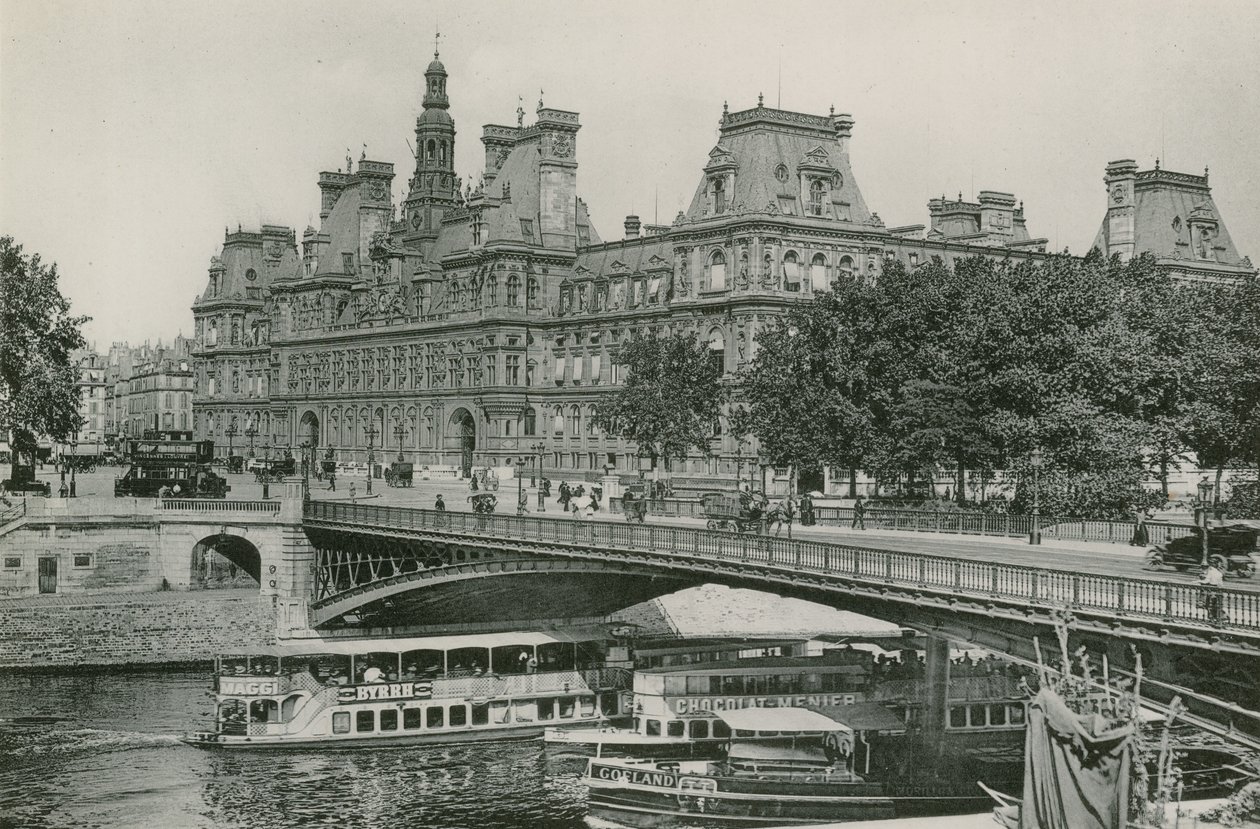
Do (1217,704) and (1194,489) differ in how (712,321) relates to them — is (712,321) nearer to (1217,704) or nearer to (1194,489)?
(1194,489)

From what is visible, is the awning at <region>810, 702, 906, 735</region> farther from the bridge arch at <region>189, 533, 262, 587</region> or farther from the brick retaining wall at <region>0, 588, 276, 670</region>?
the bridge arch at <region>189, 533, 262, 587</region>

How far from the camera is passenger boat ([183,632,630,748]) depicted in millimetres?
47688

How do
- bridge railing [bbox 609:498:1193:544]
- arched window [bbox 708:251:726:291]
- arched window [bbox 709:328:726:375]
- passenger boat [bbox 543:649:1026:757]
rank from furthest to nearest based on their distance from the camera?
1. arched window [bbox 708:251:726:291]
2. arched window [bbox 709:328:726:375]
3. bridge railing [bbox 609:498:1193:544]
4. passenger boat [bbox 543:649:1026:757]

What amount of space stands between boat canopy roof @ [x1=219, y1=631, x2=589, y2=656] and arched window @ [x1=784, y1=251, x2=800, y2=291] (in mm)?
34906

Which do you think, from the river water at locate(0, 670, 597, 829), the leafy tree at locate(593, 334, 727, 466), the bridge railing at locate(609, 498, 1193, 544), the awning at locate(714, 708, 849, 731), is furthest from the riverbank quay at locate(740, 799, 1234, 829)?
the leafy tree at locate(593, 334, 727, 466)

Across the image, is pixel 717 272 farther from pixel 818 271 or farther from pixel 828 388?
pixel 828 388

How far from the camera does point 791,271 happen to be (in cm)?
8250

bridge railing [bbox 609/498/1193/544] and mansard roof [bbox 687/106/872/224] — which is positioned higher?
mansard roof [bbox 687/106/872/224]

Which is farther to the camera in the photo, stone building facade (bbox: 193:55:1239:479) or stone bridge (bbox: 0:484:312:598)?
stone building facade (bbox: 193:55:1239:479)

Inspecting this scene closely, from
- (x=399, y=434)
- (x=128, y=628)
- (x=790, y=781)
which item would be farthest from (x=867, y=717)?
(x=399, y=434)

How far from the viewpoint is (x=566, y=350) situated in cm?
10331

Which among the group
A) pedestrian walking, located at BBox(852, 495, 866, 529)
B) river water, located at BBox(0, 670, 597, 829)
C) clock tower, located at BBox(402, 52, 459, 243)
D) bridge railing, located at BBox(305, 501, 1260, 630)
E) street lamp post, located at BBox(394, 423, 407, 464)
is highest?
clock tower, located at BBox(402, 52, 459, 243)

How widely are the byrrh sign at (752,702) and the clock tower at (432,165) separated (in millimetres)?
83716

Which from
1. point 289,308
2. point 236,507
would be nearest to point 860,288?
point 236,507
